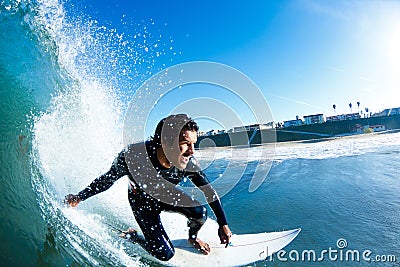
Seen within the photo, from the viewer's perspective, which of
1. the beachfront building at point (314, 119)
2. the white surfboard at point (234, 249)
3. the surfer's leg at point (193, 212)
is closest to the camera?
the white surfboard at point (234, 249)

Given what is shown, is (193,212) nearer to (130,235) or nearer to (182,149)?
(130,235)

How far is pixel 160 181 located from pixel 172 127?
707 millimetres

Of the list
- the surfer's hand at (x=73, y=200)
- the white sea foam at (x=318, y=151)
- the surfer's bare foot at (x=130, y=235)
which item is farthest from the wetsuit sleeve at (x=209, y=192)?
the white sea foam at (x=318, y=151)

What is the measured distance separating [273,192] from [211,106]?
8.69ft

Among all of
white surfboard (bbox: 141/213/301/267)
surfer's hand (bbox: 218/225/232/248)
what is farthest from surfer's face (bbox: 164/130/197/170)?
white surfboard (bbox: 141/213/301/267)

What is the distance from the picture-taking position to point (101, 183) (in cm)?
269

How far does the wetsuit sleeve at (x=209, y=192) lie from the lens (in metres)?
2.77

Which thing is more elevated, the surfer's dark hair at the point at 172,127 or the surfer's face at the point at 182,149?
the surfer's dark hair at the point at 172,127

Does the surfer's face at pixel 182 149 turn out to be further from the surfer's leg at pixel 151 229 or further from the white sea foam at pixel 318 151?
the white sea foam at pixel 318 151

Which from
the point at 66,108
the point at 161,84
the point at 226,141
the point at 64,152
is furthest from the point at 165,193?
the point at 226,141

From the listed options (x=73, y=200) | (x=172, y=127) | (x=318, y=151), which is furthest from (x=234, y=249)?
(x=318, y=151)

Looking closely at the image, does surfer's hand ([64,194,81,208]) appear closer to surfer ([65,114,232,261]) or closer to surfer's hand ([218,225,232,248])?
surfer ([65,114,232,261])

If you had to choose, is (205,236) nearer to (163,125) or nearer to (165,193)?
(165,193)

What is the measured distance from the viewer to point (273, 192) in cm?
569
